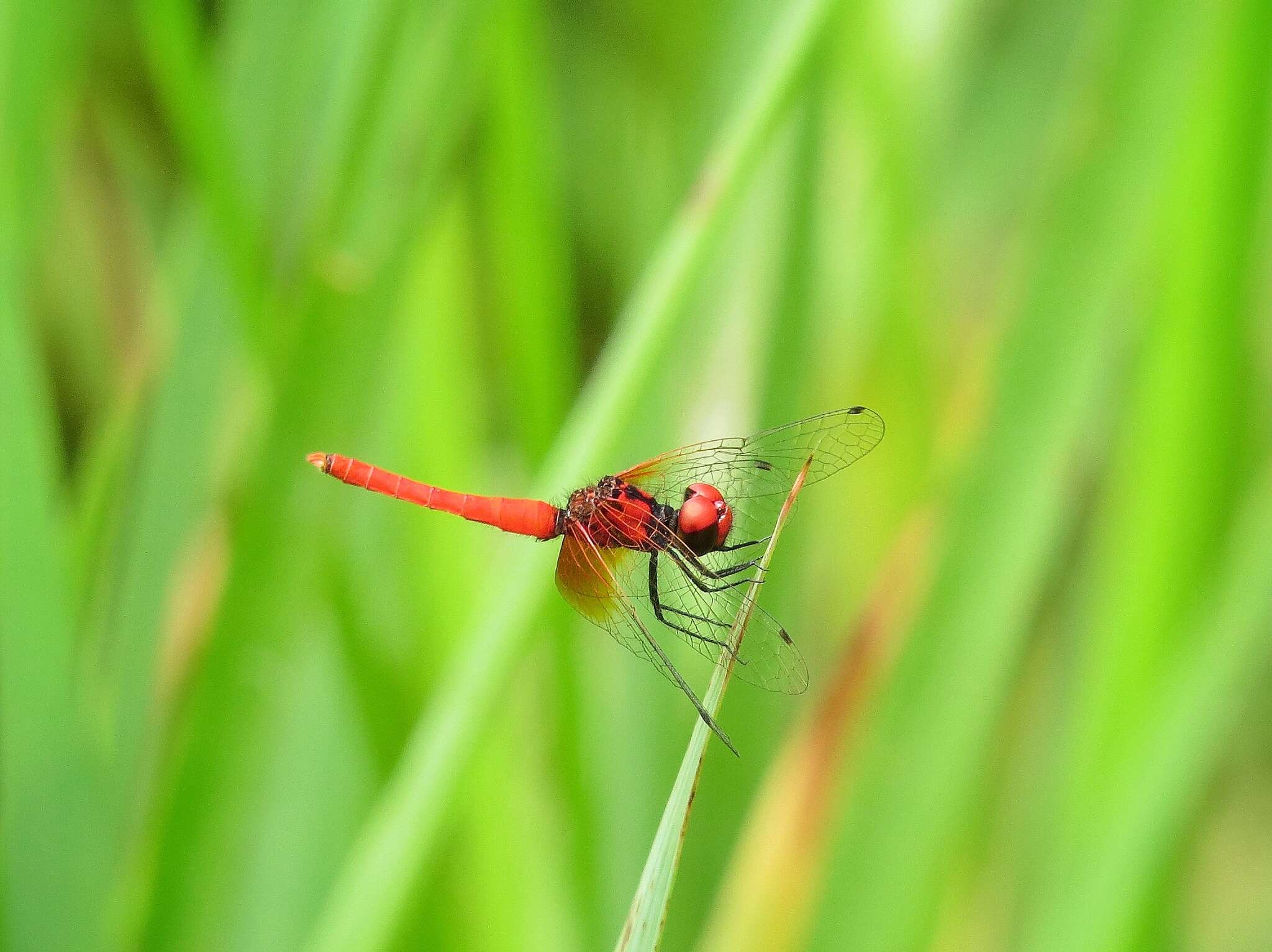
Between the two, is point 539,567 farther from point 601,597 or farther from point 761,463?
point 761,463

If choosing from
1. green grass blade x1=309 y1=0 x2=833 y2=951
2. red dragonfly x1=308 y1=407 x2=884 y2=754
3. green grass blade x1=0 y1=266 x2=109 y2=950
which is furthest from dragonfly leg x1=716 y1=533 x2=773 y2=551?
green grass blade x1=0 y1=266 x2=109 y2=950

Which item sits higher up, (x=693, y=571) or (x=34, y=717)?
(x=693, y=571)

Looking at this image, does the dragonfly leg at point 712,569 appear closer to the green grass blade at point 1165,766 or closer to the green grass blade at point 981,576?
the green grass blade at point 981,576

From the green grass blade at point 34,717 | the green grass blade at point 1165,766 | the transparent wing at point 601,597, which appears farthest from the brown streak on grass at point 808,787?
the green grass blade at point 34,717

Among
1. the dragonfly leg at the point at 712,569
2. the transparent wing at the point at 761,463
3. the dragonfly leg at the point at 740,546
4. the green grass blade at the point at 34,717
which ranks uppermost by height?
the transparent wing at the point at 761,463

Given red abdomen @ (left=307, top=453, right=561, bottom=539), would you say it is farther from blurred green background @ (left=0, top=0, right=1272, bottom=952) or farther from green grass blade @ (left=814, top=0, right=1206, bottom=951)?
green grass blade @ (left=814, top=0, right=1206, bottom=951)

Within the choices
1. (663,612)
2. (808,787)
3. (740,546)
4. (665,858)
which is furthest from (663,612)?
(665,858)
